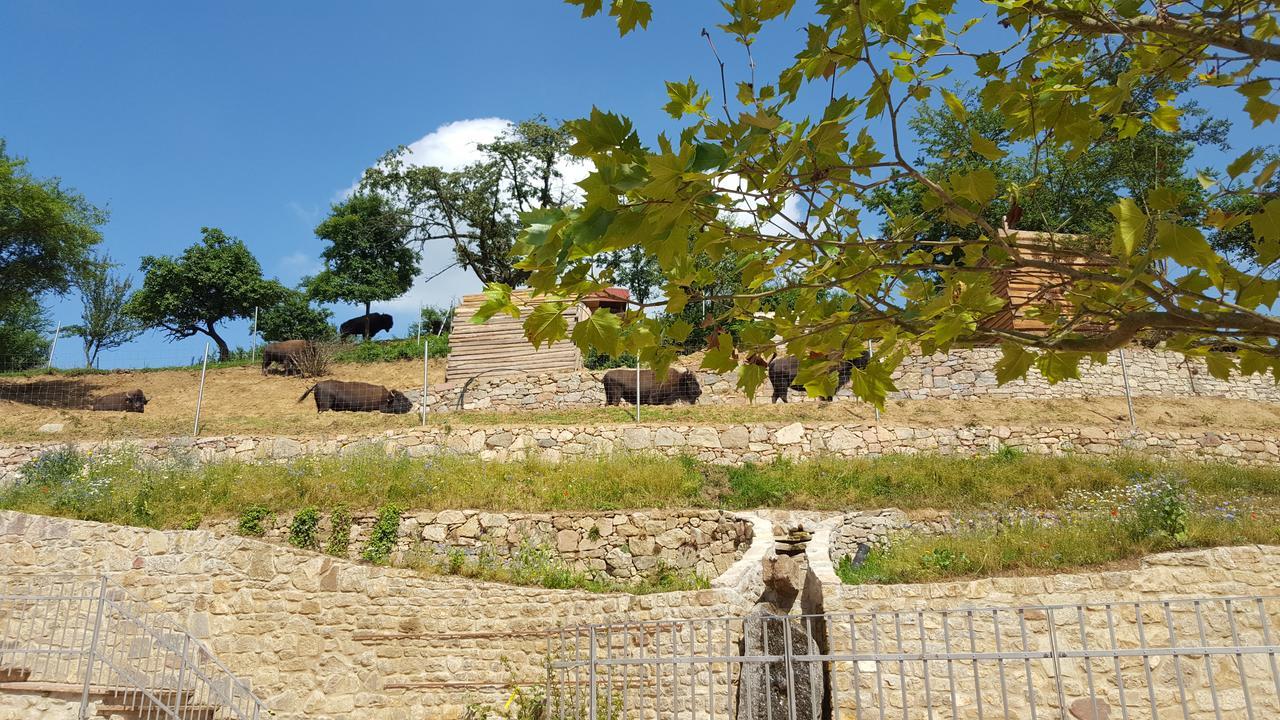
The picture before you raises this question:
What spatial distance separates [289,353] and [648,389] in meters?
14.1

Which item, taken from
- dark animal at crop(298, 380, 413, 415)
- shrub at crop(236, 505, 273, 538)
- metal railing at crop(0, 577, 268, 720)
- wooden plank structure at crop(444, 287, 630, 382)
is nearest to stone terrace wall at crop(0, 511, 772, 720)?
metal railing at crop(0, 577, 268, 720)

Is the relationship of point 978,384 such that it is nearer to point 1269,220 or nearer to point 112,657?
point 1269,220

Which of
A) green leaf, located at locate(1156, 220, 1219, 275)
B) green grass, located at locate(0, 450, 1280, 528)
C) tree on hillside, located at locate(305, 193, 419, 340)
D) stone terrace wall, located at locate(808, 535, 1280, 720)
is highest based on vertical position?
tree on hillside, located at locate(305, 193, 419, 340)

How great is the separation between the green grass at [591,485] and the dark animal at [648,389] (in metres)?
5.39

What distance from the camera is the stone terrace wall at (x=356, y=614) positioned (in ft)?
31.0

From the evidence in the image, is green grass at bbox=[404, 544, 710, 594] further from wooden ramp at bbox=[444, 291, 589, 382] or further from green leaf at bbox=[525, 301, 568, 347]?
wooden ramp at bbox=[444, 291, 589, 382]

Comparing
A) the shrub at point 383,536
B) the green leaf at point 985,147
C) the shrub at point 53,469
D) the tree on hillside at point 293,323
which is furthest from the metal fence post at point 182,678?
the tree on hillside at point 293,323

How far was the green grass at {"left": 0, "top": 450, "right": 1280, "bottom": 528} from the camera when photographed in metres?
12.5

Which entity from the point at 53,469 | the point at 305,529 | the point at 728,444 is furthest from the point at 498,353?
the point at 305,529

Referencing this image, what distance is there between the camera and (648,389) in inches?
773

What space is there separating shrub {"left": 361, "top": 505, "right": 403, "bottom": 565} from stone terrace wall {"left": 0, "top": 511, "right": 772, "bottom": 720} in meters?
0.61

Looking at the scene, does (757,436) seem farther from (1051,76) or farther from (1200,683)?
(1051,76)

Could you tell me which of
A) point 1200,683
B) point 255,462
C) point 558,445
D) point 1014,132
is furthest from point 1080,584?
point 255,462

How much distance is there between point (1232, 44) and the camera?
3.00 m
